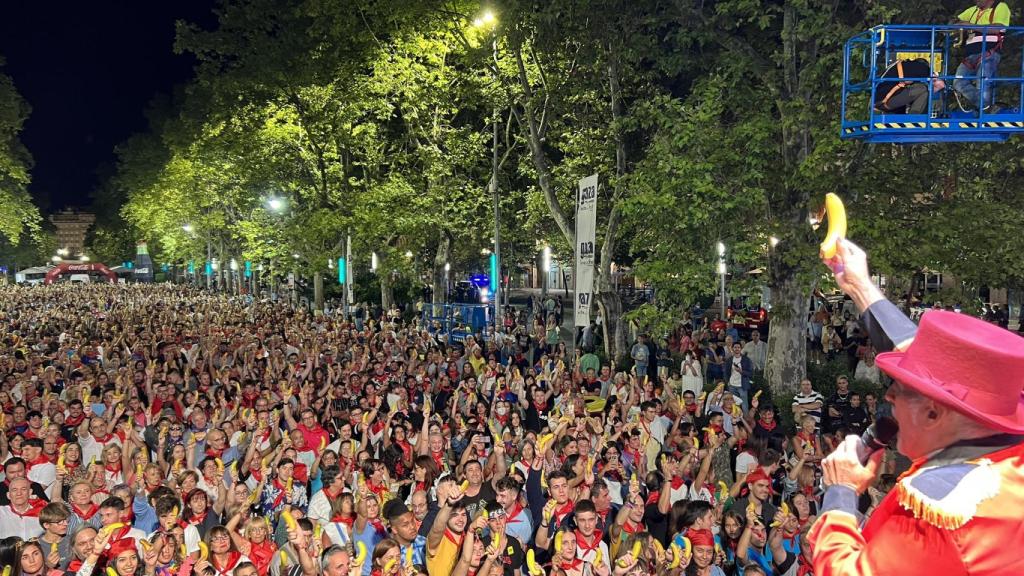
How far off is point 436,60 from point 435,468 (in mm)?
17361

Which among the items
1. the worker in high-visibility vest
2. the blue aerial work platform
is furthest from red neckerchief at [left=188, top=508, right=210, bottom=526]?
the worker in high-visibility vest

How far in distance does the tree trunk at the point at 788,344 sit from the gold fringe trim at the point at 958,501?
469 inches

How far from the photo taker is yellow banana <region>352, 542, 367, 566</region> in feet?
19.5

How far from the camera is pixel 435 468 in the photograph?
794 centimetres

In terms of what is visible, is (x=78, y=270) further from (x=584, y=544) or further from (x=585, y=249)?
(x=584, y=544)

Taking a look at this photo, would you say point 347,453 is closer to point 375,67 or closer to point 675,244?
point 675,244

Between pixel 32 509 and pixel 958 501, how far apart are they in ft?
24.6

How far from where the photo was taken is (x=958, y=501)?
1.95 meters

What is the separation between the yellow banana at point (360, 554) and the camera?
19.5ft

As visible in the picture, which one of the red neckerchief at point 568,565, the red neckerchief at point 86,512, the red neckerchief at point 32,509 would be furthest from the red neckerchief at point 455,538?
the red neckerchief at point 32,509

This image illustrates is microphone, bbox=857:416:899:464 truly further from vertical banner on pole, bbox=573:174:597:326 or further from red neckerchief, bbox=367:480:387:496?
vertical banner on pole, bbox=573:174:597:326

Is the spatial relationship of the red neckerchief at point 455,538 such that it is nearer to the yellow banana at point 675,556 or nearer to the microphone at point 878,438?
the yellow banana at point 675,556

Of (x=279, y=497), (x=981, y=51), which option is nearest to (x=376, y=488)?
(x=279, y=497)

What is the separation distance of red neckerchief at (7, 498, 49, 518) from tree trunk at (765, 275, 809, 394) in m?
10.9
